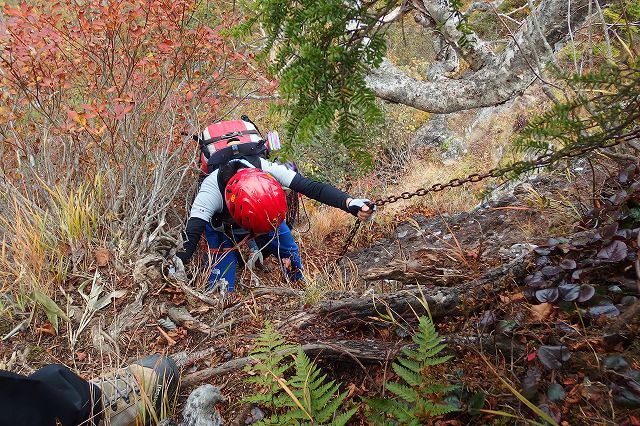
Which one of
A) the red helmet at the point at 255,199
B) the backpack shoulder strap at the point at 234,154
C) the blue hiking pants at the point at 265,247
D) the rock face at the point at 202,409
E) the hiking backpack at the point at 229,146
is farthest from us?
the blue hiking pants at the point at 265,247

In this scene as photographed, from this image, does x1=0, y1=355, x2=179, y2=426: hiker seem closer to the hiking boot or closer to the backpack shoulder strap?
the hiking boot

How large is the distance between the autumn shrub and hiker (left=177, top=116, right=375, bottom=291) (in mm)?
271

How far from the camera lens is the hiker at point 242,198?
3.67 m

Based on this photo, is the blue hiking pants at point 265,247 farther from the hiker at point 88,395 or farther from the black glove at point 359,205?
the hiker at point 88,395

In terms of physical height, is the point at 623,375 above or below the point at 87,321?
above

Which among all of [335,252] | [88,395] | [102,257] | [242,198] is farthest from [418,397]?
[335,252]

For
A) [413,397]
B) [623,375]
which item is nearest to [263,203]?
[413,397]

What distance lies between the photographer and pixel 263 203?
3621 mm

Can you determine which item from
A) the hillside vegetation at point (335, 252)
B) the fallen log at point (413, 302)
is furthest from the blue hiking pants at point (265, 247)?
the fallen log at point (413, 302)

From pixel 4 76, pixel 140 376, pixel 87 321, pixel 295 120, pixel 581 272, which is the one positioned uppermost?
pixel 295 120

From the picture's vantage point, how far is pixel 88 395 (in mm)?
2219

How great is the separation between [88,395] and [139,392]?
233 mm

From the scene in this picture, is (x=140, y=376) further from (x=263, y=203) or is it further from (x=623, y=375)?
(x=623, y=375)

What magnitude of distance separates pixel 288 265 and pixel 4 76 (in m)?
2.80
